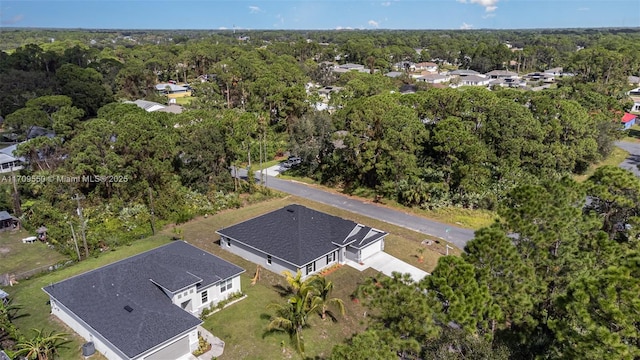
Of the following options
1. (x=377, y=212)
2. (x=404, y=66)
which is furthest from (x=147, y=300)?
(x=404, y=66)

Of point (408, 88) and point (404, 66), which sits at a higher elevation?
point (404, 66)

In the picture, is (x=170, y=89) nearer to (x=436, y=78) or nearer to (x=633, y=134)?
(x=436, y=78)

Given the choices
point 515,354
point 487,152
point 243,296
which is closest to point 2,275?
point 243,296

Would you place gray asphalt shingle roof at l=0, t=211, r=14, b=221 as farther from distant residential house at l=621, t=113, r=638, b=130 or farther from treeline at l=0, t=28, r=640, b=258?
distant residential house at l=621, t=113, r=638, b=130

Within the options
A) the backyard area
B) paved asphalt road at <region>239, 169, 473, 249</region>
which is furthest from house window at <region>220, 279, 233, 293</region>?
paved asphalt road at <region>239, 169, 473, 249</region>

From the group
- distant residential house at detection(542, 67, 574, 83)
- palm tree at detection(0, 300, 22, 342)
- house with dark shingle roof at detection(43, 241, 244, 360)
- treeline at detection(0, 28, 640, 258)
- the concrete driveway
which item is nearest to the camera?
house with dark shingle roof at detection(43, 241, 244, 360)
